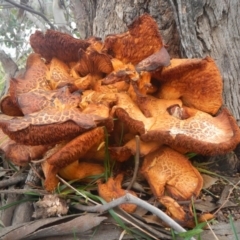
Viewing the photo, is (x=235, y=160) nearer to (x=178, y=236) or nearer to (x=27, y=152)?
(x=178, y=236)

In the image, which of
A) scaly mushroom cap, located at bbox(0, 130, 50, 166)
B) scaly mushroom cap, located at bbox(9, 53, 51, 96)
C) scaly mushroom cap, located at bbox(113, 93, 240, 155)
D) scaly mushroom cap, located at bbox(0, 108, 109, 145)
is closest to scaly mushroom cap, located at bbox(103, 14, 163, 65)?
scaly mushroom cap, located at bbox(113, 93, 240, 155)

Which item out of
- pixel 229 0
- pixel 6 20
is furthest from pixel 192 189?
pixel 6 20

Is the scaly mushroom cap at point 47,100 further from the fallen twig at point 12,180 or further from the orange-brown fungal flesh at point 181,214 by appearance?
the orange-brown fungal flesh at point 181,214

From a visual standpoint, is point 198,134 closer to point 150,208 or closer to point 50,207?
point 150,208

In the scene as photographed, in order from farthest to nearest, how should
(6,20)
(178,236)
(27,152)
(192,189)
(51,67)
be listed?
(6,20) < (51,67) < (27,152) < (192,189) < (178,236)

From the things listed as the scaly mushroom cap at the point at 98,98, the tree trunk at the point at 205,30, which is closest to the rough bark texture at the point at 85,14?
the tree trunk at the point at 205,30

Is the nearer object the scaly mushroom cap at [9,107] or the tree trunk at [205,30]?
the scaly mushroom cap at [9,107]
